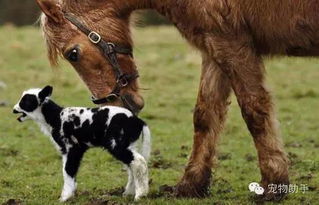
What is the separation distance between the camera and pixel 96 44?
6.66 metres

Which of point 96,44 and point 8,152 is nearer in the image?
point 96,44

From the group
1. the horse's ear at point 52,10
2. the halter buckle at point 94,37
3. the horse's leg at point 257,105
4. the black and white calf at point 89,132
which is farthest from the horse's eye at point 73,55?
the horse's leg at point 257,105

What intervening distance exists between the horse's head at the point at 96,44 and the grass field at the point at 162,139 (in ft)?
2.38

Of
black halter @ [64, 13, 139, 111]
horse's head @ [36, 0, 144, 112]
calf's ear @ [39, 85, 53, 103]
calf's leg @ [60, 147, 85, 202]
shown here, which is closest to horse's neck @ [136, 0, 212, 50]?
horse's head @ [36, 0, 144, 112]

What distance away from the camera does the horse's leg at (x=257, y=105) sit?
6219mm

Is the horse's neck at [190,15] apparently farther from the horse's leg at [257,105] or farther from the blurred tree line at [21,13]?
the blurred tree line at [21,13]

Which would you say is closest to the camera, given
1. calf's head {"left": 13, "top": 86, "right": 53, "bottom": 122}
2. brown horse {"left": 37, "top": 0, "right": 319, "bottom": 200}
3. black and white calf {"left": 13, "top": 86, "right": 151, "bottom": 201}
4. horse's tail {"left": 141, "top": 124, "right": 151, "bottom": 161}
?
brown horse {"left": 37, "top": 0, "right": 319, "bottom": 200}

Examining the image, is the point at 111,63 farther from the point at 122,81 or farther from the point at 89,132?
the point at 89,132

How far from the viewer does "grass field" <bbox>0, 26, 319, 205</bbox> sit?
7.30 m

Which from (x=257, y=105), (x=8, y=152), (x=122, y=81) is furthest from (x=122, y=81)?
(x=8, y=152)

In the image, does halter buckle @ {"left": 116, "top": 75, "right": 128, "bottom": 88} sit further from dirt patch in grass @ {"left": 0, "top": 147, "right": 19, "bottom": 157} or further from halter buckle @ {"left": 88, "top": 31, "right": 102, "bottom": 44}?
dirt patch in grass @ {"left": 0, "top": 147, "right": 19, "bottom": 157}

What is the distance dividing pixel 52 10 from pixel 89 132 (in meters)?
1.23

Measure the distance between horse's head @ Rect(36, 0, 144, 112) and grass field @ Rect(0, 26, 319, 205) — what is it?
73 cm

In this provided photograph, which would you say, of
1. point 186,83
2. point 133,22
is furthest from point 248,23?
point 186,83
